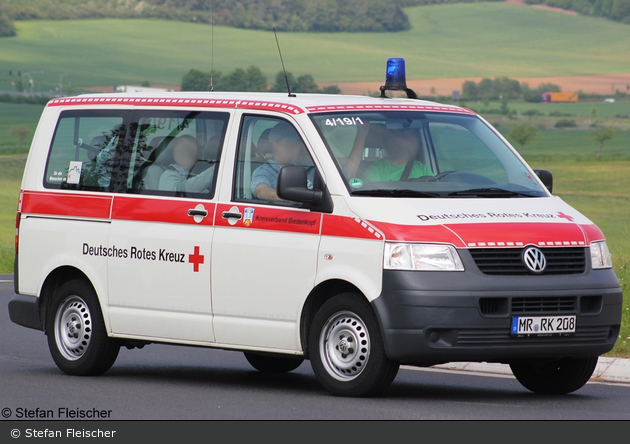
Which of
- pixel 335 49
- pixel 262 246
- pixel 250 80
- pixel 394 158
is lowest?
pixel 250 80

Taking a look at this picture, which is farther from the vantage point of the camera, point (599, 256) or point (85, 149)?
Answer: point (85, 149)

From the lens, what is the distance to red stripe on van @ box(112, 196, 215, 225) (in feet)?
30.5

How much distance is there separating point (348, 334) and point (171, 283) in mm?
1647

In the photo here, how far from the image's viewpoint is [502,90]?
337 ft

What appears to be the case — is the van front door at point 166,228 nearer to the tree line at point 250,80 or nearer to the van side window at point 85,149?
the van side window at point 85,149

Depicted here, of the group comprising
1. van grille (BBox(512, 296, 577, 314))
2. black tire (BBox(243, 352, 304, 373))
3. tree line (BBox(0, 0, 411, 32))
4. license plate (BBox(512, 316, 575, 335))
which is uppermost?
tree line (BBox(0, 0, 411, 32))

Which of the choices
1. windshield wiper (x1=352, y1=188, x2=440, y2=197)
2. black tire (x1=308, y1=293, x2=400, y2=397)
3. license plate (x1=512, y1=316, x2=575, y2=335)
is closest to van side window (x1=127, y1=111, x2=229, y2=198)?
windshield wiper (x1=352, y1=188, x2=440, y2=197)

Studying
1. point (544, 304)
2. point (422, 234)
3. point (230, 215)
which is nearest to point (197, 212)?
point (230, 215)

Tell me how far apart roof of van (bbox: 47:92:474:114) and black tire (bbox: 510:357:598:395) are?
1979 millimetres

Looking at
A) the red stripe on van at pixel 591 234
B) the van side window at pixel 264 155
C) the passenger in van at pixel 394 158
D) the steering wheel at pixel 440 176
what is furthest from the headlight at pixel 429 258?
the van side window at pixel 264 155

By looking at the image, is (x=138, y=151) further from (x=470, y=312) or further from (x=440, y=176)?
(x=470, y=312)

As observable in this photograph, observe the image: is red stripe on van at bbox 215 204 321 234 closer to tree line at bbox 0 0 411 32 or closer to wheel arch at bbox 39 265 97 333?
wheel arch at bbox 39 265 97 333

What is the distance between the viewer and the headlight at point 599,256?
8539mm

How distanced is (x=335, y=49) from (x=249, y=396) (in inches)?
3791
